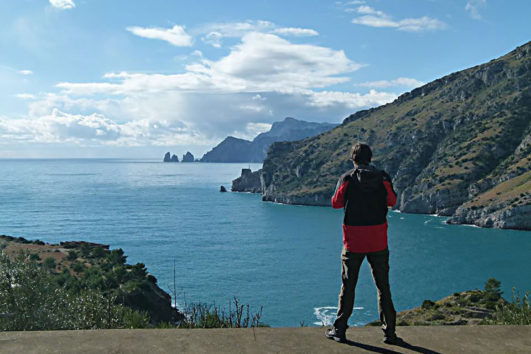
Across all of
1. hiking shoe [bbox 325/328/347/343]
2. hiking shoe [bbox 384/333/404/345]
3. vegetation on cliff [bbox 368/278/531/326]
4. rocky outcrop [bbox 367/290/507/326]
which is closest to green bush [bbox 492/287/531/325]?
hiking shoe [bbox 384/333/404/345]

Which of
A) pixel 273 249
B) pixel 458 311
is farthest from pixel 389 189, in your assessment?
pixel 273 249

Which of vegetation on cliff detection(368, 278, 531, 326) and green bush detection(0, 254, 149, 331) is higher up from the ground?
green bush detection(0, 254, 149, 331)

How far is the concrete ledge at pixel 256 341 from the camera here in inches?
172

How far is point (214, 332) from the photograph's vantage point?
4.86 meters

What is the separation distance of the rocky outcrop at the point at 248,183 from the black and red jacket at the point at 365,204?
178 meters

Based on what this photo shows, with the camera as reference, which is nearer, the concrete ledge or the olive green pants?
the concrete ledge

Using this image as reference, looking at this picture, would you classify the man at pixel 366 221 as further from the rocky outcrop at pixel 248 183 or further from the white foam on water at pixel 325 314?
the rocky outcrop at pixel 248 183

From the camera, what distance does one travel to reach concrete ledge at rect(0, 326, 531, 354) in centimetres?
438

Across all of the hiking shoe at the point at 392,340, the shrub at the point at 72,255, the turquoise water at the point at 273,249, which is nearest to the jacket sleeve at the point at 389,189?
the hiking shoe at the point at 392,340

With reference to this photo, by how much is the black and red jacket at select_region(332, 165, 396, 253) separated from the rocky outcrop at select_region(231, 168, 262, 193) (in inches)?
7016

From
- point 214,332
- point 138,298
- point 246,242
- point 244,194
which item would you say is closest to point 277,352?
point 214,332

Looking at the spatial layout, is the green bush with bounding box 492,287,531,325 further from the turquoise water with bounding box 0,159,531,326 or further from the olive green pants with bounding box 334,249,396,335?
the turquoise water with bounding box 0,159,531,326

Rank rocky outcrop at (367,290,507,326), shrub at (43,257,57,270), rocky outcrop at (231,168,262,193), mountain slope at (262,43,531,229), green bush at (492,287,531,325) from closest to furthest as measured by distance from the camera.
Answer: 1. green bush at (492,287,531,325)
2. rocky outcrop at (367,290,507,326)
3. shrub at (43,257,57,270)
4. mountain slope at (262,43,531,229)
5. rocky outcrop at (231,168,262,193)

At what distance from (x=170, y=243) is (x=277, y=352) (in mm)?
75860
